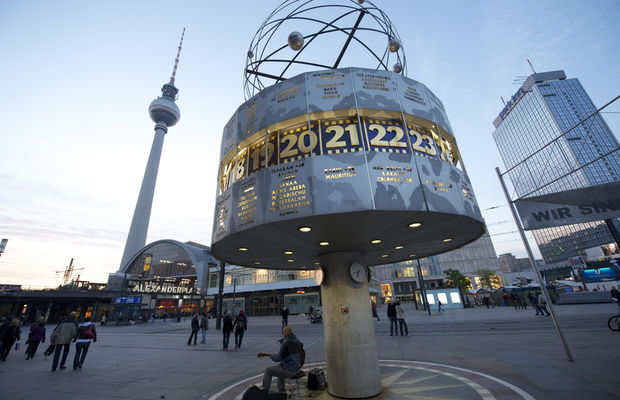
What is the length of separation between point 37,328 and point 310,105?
1882cm

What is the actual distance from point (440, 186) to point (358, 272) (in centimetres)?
371

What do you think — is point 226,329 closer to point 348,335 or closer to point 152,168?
point 348,335

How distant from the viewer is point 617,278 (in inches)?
1818

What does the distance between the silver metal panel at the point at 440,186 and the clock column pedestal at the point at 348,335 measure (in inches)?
135

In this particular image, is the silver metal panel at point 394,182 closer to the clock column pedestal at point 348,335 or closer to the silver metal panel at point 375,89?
the silver metal panel at point 375,89

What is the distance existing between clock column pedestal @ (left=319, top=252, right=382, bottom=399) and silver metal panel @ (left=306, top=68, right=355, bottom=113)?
4798 mm

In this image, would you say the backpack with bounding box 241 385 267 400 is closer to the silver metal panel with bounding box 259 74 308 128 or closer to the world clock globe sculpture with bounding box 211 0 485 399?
the world clock globe sculpture with bounding box 211 0 485 399

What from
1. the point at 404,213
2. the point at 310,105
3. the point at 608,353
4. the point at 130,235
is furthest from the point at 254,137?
the point at 130,235

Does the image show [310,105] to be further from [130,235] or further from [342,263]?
[130,235]

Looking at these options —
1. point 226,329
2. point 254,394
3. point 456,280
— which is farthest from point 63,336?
point 456,280

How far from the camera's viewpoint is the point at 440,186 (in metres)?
6.51

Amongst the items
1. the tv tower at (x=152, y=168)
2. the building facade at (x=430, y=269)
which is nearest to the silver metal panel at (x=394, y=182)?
the building facade at (x=430, y=269)

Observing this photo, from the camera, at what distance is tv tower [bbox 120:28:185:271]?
292 feet

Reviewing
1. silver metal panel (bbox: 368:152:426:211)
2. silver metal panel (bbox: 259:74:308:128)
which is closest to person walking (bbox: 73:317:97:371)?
silver metal panel (bbox: 259:74:308:128)
